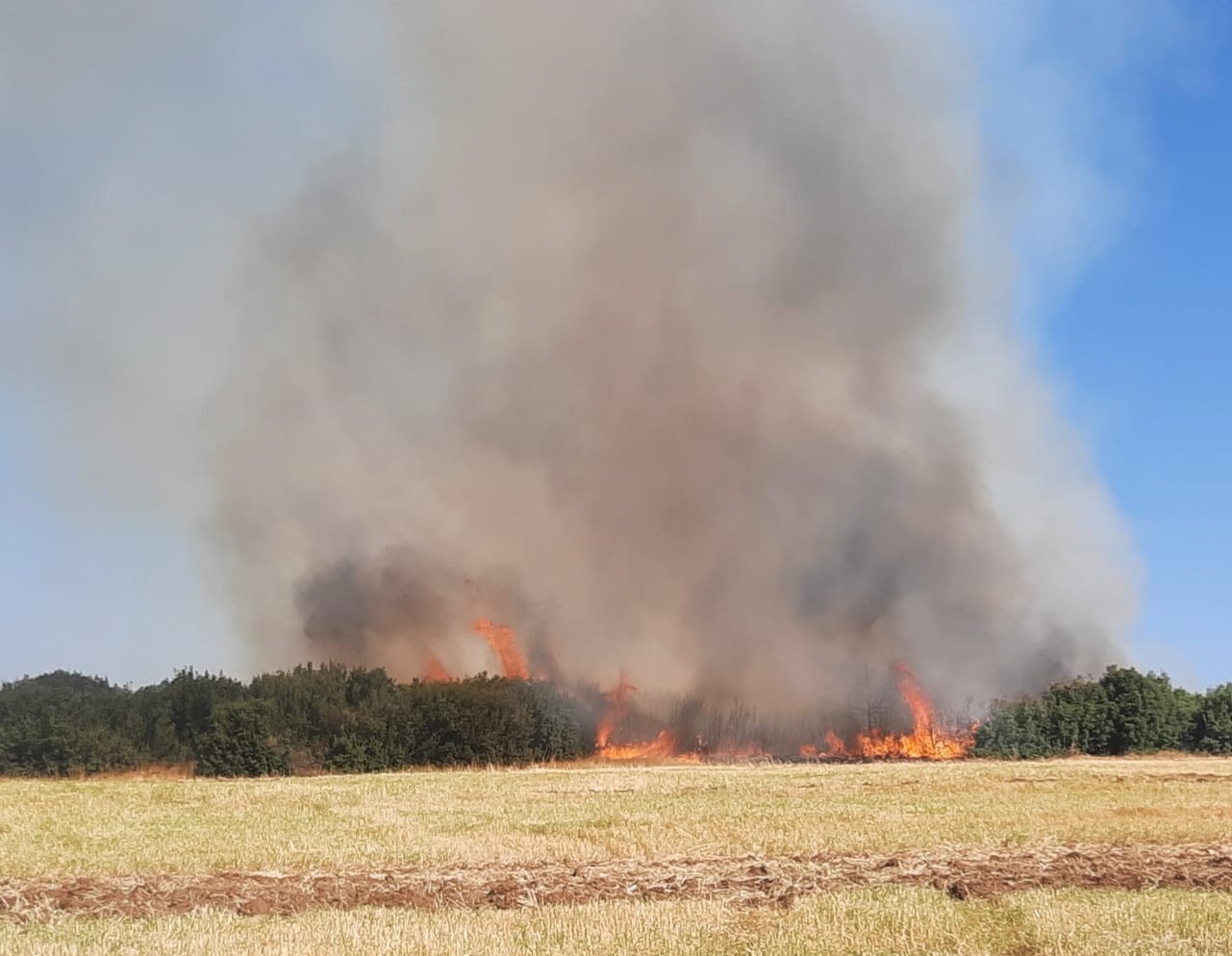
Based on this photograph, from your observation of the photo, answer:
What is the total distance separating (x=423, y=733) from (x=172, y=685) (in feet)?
55.2

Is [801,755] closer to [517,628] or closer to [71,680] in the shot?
[517,628]

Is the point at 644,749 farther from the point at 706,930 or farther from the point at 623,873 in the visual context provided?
the point at 706,930

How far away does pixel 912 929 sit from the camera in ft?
55.6

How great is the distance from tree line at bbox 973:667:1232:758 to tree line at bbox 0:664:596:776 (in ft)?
105

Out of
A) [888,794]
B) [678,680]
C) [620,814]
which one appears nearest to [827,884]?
Result: [620,814]

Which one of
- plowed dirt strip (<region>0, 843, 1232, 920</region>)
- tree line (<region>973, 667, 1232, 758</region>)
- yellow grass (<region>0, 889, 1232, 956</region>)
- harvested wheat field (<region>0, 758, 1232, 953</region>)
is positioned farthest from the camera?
tree line (<region>973, 667, 1232, 758</region>)

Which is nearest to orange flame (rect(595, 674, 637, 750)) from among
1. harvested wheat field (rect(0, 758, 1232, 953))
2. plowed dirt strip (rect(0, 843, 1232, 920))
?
harvested wheat field (rect(0, 758, 1232, 953))

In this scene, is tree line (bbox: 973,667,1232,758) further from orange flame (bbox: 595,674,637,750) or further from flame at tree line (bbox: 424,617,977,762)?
orange flame (bbox: 595,674,637,750)

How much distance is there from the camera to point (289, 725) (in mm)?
64688

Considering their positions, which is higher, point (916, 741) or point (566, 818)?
point (566, 818)

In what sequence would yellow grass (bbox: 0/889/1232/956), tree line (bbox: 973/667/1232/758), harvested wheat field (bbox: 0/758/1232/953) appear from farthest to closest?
tree line (bbox: 973/667/1232/758) < harvested wheat field (bbox: 0/758/1232/953) < yellow grass (bbox: 0/889/1232/956)

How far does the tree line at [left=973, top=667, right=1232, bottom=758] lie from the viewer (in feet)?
258

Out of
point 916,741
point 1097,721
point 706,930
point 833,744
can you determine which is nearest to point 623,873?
point 706,930

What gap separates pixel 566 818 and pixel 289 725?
36.2 metres
